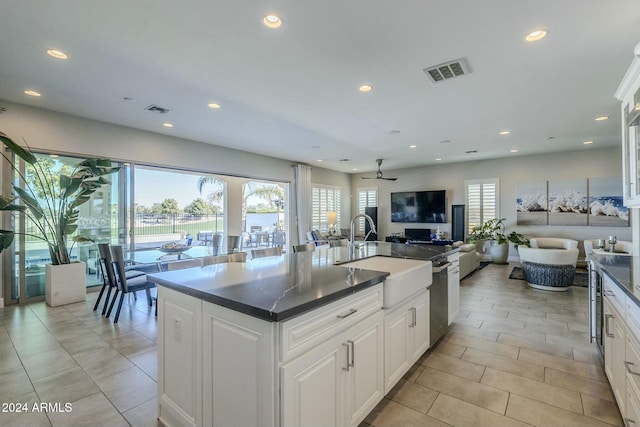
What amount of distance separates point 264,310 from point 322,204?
8622 millimetres

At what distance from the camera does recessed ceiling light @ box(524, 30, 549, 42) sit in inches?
96.5

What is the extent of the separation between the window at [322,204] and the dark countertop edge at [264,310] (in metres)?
7.61

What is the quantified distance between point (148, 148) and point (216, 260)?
13.0ft

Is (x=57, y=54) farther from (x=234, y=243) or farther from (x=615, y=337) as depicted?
(x=615, y=337)

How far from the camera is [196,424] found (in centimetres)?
157

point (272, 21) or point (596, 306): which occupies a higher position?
point (272, 21)

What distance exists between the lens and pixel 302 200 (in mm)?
8484

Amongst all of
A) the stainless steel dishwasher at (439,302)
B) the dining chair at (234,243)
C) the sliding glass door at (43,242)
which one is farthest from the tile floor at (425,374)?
the dining chair at (234,243)

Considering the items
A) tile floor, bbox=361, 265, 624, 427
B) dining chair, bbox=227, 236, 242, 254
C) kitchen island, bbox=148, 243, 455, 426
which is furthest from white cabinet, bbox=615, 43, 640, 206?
dining chair, bbox=227, 236, 242, 254

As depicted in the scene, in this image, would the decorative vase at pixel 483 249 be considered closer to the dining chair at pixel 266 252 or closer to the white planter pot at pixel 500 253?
the white planter pot at pixel 500 253

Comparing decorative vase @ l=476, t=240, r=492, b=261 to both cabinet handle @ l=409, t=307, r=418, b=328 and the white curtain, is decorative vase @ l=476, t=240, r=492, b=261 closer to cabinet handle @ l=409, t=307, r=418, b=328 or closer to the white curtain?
the white curtain

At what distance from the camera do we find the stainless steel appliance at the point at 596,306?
2.48 metres

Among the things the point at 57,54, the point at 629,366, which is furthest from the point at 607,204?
the point at 57,54

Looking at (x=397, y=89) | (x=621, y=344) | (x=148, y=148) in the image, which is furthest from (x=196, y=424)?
(x=148, y=148)
